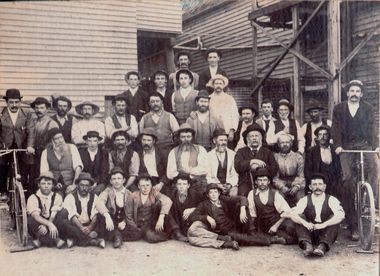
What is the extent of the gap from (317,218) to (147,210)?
74.2 inches

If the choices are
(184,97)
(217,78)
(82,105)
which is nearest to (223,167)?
(184,97)

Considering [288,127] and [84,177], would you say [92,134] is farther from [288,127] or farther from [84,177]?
[288,127]

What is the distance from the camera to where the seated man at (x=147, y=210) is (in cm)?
427

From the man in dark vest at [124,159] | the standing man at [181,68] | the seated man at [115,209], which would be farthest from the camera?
the standing man at [181,68]

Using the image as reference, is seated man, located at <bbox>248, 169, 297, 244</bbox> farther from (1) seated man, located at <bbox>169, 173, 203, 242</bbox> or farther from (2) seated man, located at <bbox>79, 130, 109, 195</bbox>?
(2) seated man, located at <bbox>79, 130, 109, 195</bbox>

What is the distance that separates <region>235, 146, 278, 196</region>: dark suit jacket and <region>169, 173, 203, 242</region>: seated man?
20.0 inches

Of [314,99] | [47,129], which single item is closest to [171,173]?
[47,129]

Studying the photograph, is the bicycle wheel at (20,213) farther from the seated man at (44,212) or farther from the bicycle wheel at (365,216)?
the bicycle wheel at (365,216)

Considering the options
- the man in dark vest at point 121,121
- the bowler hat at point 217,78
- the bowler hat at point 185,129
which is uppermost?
the bowler hat at point 217,78

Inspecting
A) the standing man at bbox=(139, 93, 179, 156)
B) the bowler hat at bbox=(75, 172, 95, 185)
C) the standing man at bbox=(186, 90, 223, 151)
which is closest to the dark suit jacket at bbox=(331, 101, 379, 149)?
the standing man at bbox=(186, 90, 223, 151)

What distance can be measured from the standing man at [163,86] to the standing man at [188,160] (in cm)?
48

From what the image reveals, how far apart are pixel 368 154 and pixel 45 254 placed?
3733mm

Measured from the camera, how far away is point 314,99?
5.67 m

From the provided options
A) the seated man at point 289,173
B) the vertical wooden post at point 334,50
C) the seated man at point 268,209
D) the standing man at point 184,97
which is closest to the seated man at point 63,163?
the standing man at point 184,97
